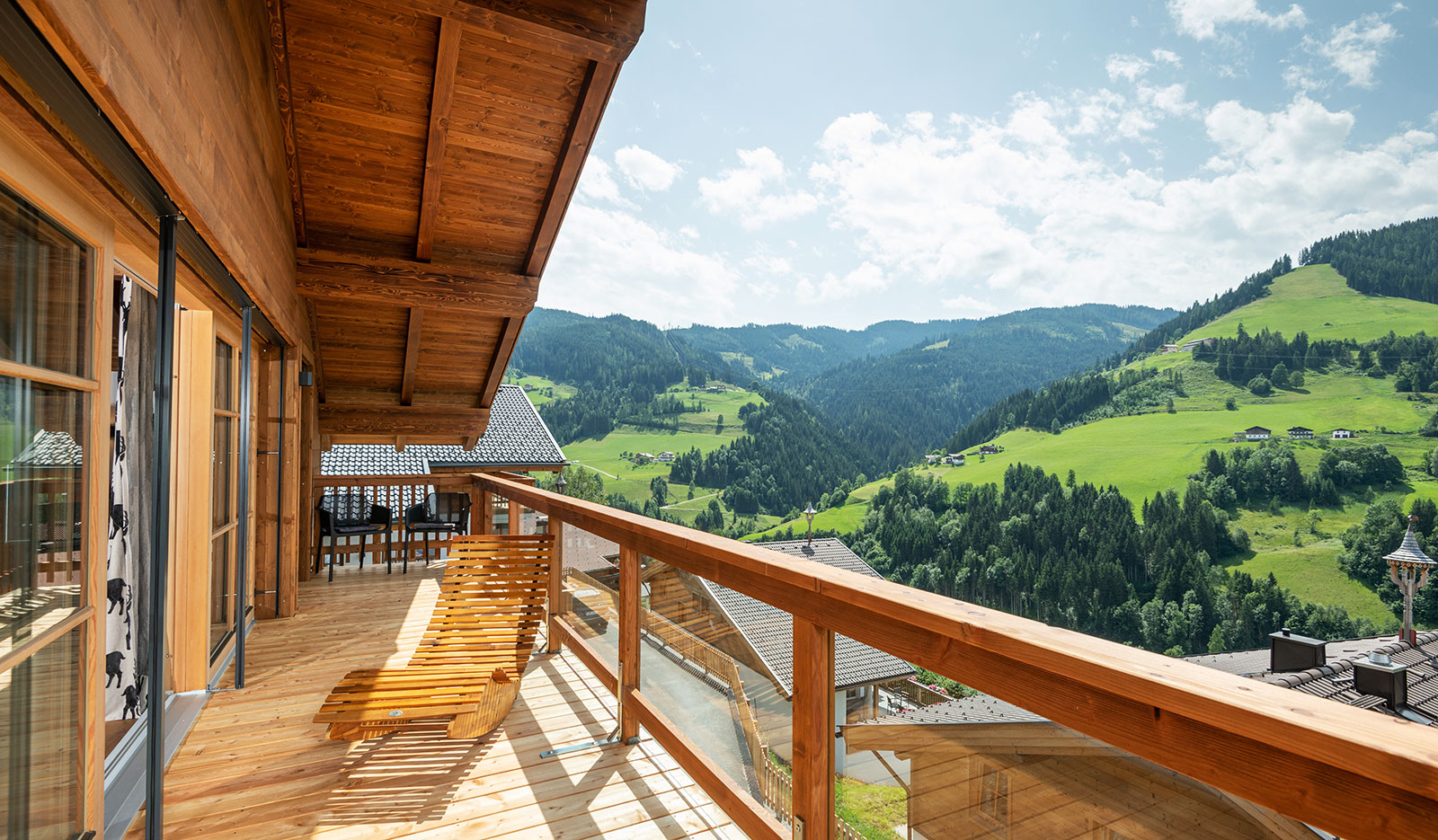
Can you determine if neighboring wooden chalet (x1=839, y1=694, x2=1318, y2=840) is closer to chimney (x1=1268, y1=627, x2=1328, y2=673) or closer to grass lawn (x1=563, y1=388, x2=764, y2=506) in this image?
chimney (x1=1268, y1=627, x2=1328, y2=673)

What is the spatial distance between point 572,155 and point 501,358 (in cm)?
272

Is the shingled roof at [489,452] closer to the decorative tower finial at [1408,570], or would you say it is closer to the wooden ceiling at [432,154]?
the wooden ceiling at [432,154]

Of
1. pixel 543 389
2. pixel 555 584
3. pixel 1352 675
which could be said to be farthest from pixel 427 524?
pixel 543 389

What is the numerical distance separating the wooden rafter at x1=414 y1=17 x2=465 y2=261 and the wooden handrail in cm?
321

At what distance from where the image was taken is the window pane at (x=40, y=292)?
53.5 inches

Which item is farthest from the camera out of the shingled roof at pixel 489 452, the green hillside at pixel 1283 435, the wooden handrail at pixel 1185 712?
the green hillside at pixel 1283 435

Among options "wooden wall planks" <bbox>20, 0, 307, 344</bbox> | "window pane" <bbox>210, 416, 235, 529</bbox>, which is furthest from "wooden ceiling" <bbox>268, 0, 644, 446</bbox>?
"window pane" <bbox>210, 416, 235, 529</bbox>

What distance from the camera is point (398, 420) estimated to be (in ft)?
24.1

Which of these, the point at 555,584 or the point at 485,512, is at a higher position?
the point at 485,512

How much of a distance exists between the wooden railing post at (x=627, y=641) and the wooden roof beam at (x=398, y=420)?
5140 millimetres

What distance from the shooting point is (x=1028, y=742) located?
1.08 meters

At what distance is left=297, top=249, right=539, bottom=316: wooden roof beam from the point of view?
15.9 ft

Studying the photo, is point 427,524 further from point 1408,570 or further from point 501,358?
point 1408,570

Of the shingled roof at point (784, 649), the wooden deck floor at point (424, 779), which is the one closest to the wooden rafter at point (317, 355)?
the wooden deck floor at point (424, 779)
